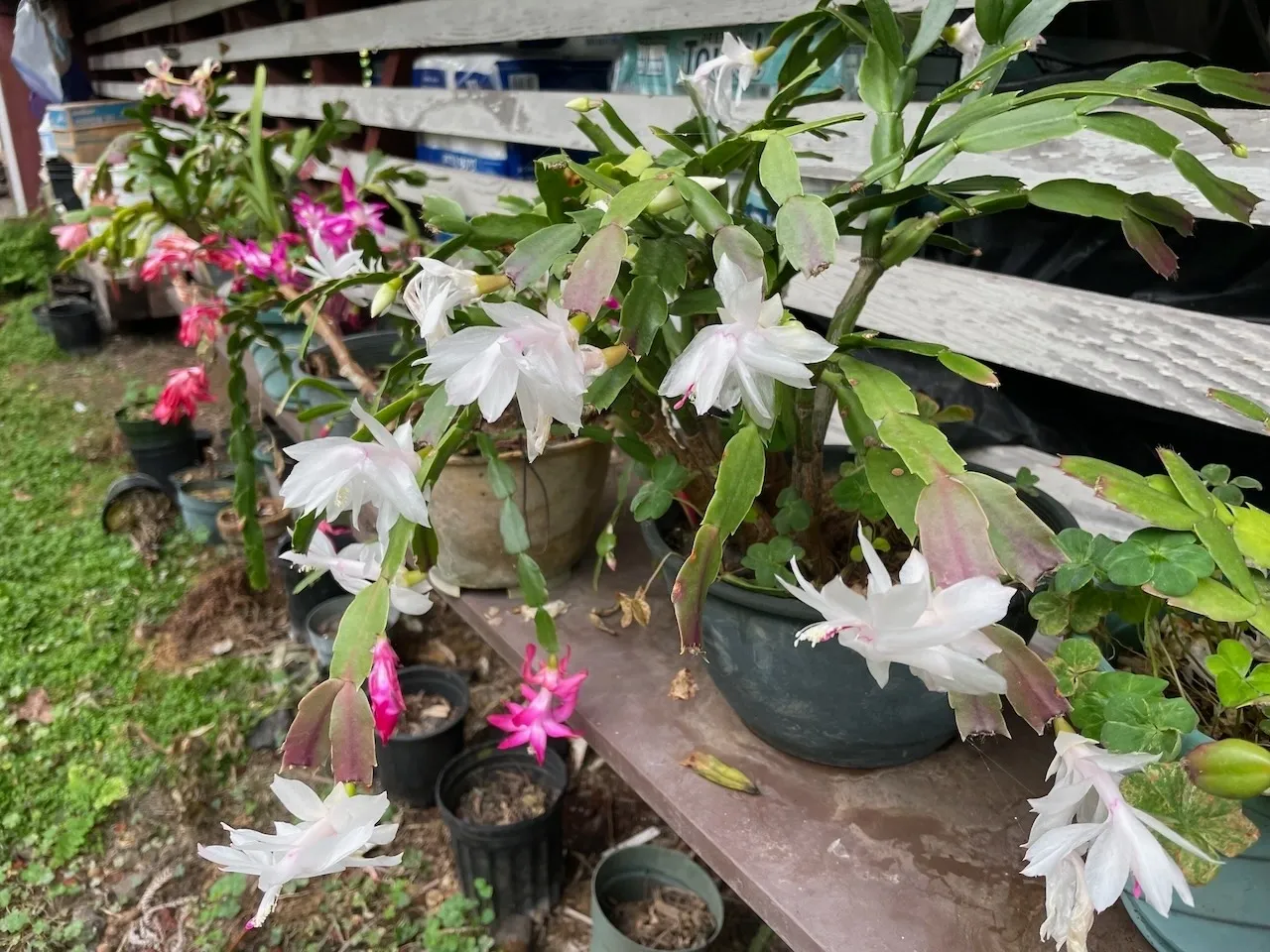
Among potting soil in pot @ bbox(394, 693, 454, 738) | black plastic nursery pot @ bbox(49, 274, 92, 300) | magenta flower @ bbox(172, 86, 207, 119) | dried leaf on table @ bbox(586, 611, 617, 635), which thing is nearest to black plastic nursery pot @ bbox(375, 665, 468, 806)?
potting soil in pot @ bbox(394, 693, 454, 738)

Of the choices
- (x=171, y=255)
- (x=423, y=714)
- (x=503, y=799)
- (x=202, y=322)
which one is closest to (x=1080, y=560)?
(x=503, y=799)

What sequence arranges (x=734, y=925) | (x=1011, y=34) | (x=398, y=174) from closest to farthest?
(x=1011, y=34)
(x=734, y=925)
(x=398, y=174)

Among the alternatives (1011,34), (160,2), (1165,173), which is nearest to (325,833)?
(1011,34)

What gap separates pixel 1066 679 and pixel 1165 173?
1.51 ft

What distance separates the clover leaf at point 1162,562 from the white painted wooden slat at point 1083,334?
27cm

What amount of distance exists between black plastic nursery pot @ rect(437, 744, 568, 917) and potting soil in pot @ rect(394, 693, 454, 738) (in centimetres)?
10

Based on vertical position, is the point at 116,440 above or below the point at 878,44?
below

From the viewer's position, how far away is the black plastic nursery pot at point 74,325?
3348 mm

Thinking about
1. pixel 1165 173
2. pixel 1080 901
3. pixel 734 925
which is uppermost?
pixel 1165 173

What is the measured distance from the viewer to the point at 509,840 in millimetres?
1157

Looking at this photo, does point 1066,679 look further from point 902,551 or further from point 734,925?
point 734,925

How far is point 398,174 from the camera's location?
158 cm

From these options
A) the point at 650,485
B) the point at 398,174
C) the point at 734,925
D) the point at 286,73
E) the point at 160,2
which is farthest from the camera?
the point at 160,2

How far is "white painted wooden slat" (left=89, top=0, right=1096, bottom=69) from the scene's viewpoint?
3.39 ft
